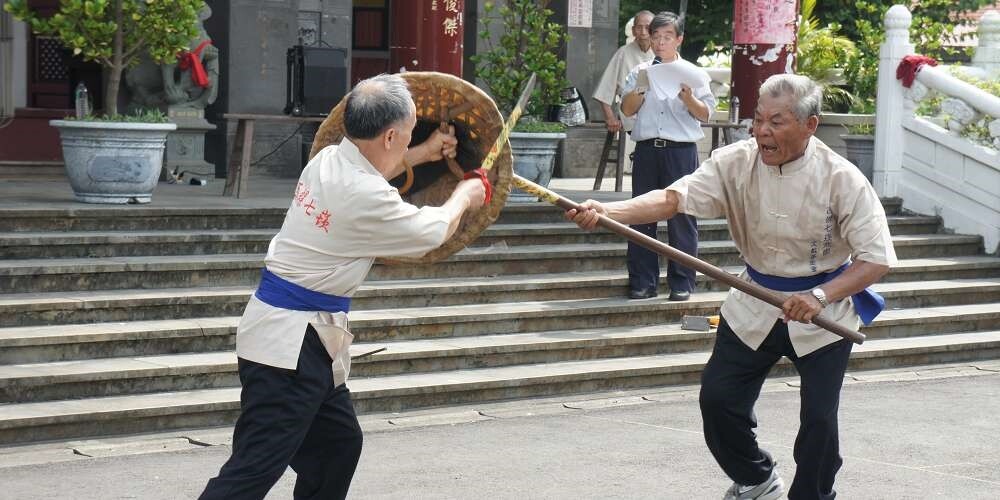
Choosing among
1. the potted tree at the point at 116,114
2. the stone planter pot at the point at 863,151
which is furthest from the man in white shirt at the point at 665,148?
the stone planter pot at the point at 863,151

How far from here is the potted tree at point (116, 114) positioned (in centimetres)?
1015

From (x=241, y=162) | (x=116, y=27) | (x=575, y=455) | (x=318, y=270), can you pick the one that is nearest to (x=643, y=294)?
(x=575, y=455)

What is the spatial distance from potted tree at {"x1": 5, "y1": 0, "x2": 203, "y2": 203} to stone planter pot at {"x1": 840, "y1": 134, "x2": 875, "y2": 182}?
6.36 metres

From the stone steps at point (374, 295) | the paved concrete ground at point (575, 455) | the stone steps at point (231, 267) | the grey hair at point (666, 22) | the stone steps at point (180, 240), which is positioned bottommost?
the paved concrete ground at point (575, 455)

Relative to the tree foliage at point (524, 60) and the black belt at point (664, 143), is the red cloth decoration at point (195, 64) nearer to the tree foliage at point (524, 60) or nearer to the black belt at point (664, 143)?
the tree foliage at point (524, 60)

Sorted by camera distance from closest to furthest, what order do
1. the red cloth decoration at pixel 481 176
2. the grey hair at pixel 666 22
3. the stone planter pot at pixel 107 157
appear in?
the red cloth decoration at pixel 481 176, the stone planter pot at pixel 107 157, the grey hair at pixel 666 22

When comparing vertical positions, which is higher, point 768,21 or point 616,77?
point 768,21

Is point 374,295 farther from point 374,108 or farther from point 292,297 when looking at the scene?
point 374,108

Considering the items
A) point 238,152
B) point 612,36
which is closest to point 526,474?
point 238,152

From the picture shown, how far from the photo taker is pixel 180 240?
31.8 ft

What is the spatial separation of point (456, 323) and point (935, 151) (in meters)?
5.83

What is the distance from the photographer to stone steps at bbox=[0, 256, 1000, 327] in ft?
27.8

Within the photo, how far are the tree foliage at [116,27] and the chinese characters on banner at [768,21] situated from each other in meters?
4.56

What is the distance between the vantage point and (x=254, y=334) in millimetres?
4961
